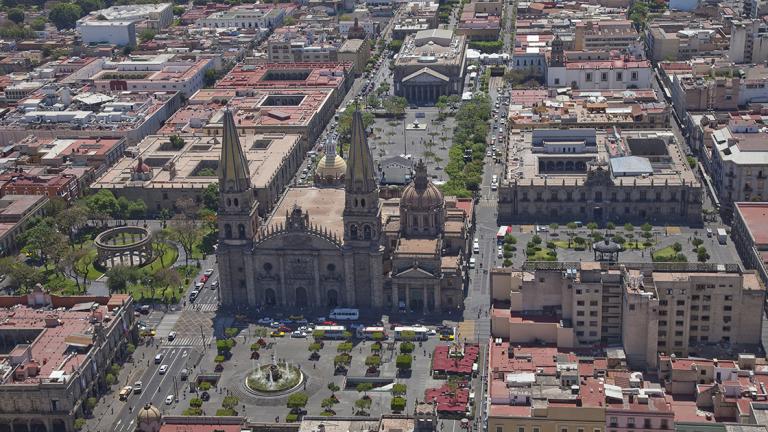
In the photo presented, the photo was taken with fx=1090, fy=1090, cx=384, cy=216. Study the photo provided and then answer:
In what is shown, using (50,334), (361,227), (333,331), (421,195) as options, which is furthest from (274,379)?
(421,195)

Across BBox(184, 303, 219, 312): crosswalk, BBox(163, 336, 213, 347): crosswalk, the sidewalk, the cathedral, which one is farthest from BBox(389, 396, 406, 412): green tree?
BBox(184, 303, 219, 312): crosswalk

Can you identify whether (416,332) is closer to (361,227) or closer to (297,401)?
(361,227)

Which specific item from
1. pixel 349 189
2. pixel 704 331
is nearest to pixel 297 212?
pixel 349 189

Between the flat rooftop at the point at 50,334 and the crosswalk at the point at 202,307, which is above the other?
the flat rooftop at the point at 50,334

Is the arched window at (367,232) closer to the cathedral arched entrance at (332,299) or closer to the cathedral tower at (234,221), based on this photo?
the cathedral arched entrance at (332,299)

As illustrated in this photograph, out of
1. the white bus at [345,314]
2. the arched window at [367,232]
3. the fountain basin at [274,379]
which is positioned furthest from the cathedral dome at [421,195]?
the fountain basin at [274,379]
